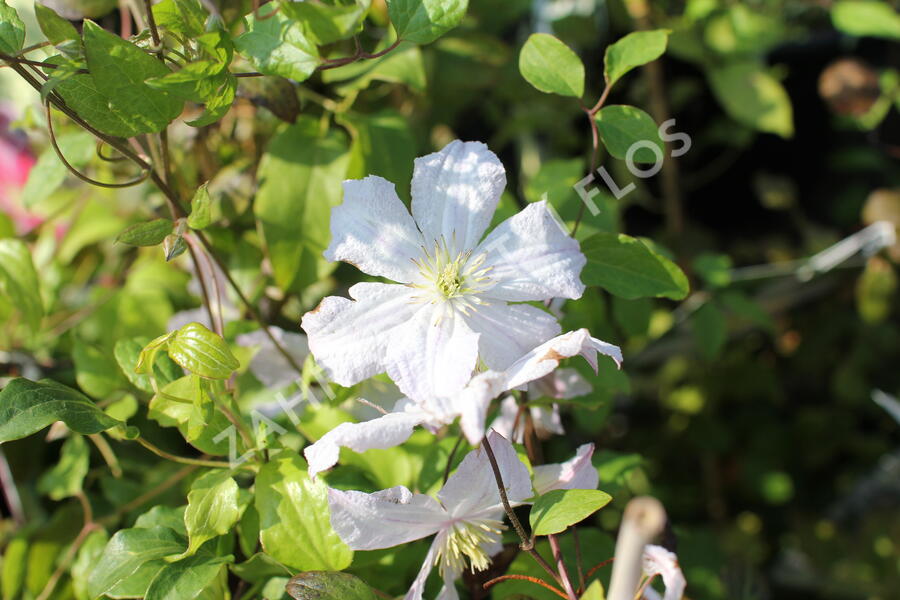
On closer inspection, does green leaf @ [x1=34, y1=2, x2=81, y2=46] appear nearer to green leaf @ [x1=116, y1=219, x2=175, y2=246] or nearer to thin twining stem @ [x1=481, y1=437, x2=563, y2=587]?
green leaf @ [x1=116, y1=219, x2=175, y2=246]

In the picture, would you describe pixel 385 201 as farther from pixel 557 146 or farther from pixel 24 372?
pixel 557 146

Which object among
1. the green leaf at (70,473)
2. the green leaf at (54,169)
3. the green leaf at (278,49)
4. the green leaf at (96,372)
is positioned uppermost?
the green leaf at (278,49)

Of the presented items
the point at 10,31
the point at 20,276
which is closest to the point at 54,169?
the point at 20,276

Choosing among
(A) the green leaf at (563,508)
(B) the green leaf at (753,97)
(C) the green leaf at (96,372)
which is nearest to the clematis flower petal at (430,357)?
(A) the green leaf at (563,508)

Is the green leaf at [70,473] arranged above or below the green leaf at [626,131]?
below

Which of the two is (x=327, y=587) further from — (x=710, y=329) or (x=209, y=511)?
(x=710, y=329)

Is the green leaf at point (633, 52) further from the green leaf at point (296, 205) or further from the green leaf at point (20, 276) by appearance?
the green leaf at point (20, 276)

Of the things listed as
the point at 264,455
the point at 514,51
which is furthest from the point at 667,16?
the point at 264,455
